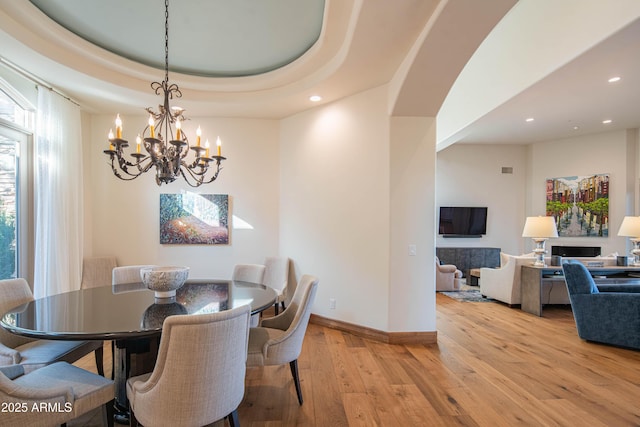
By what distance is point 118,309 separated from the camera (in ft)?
6.95

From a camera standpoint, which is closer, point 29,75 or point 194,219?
point 29,75

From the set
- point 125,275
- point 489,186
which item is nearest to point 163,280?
point 125,275

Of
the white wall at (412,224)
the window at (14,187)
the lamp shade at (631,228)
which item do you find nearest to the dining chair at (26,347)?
the window at (14,187)

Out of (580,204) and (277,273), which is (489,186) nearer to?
(580,204)

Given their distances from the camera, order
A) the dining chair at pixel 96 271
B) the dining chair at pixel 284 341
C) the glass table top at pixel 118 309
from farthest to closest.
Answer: the dining chair at pixel 96 271 → the dining chair at pixel 284 341 → the glass table top at pixel 118 309

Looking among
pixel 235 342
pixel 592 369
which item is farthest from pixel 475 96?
pixel 235 342

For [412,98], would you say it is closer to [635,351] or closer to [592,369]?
[592,369]

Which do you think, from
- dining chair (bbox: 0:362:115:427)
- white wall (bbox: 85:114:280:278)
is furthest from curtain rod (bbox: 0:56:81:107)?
dining chair (bbox: 0:362:115:427)

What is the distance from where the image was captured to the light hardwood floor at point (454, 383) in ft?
7.47

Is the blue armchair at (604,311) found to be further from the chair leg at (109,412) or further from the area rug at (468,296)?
the chair leg at (109,412)

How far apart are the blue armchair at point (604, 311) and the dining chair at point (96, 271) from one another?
5.84m

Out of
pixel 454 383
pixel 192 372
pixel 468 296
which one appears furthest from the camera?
pixel 468 296

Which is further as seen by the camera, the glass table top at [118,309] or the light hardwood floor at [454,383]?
the light hardwood floor at [454,383]

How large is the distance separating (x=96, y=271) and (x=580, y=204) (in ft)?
30.9
